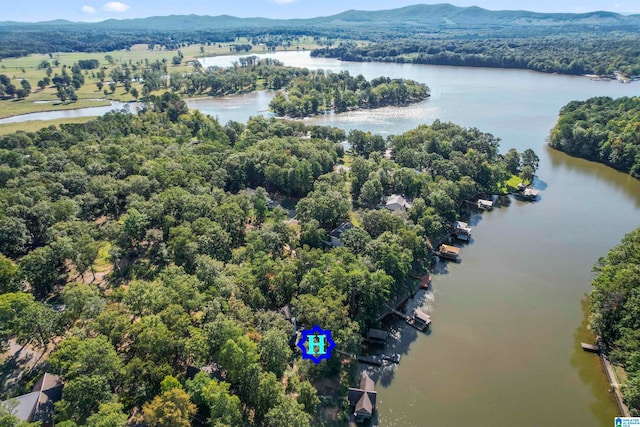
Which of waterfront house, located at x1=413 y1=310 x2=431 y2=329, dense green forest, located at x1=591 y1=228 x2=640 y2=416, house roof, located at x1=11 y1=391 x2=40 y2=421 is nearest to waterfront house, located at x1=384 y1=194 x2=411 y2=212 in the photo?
waterfront house, located at x1=413 y1=310 x2=431 y2=329

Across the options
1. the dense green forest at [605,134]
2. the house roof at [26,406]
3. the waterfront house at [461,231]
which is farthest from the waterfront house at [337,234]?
the dense green forest at [605,134]

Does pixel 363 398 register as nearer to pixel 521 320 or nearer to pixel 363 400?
pixel 363 400

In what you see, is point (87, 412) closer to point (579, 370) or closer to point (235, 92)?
point (579, 370)

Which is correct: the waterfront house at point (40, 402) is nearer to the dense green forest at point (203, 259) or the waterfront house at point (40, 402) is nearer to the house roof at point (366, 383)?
the dense green forest at point (203, 259)

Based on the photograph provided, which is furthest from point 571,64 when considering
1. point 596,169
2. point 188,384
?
point 188,384

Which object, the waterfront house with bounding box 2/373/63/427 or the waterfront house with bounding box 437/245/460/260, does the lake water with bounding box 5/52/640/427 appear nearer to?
the waterfront house with bounding box 437/245/460/260

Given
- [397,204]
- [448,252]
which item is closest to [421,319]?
[448,252]
